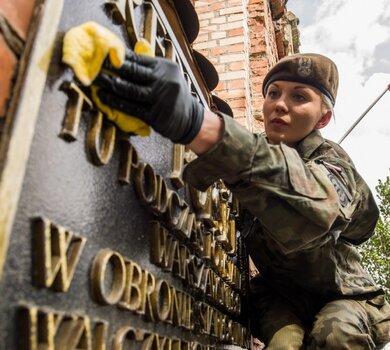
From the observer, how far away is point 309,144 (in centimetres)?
168

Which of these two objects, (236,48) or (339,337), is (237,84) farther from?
(339,337)

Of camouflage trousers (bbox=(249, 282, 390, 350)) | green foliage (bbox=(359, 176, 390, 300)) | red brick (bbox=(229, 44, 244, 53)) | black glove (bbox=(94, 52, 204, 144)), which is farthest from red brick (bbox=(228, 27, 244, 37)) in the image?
green foliage (bbox=(359, 176, 390, 300))

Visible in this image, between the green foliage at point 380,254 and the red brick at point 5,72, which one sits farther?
the green foliage at point 380,254

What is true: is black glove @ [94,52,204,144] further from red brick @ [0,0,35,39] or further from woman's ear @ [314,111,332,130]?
woman's ear @ [314,111,332,130]

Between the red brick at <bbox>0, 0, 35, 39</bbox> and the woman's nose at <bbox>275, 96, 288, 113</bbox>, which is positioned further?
the woman's nose at <bbox>275, 96, 288, 113</bbox>

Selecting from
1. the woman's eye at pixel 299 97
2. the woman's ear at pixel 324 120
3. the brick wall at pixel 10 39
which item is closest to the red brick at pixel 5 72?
the brick wall at pixel 10 39

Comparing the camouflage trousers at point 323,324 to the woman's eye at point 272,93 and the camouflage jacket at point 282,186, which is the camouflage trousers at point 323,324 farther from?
the woman's eye at point 272,93

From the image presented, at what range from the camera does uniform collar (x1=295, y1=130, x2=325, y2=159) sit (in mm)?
1652

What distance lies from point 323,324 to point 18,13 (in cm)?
136

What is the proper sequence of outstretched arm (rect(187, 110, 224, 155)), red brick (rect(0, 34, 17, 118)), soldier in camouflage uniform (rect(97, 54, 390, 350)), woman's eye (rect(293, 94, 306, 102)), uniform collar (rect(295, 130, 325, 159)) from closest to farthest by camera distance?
red brick (rect(0, 34, 17, 118))
soldier in camouflage uniform (rect(97, 54, 390, 350))
outstretched arm (rect(187, 110, 224, 155))
uniform collar (rect(295, 130, 325, 159))
woman's eye (rect(293, 94, 306, 102))

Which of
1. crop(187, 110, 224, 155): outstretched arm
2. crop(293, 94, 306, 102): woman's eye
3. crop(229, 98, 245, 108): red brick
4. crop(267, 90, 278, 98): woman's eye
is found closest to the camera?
crop(187, 110, 224, 155): outstretched arm

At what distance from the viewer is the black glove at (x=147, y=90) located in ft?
2.55

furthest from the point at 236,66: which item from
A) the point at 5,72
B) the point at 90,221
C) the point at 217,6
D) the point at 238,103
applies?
the point at 5,72

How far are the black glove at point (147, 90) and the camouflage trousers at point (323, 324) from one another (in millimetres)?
1015
